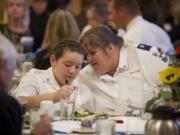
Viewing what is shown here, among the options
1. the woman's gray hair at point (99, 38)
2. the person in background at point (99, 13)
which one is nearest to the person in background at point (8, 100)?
the woman's gray hair at point (99, 38)

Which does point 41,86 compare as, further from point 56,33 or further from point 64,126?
point 56,33

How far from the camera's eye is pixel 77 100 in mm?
4270

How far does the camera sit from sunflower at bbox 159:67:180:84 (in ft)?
12.0

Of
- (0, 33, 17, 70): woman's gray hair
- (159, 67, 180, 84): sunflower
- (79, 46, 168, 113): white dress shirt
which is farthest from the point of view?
(79, 46, 168, 113): white dress shirt

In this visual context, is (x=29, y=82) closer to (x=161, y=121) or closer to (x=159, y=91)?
(x=159, y=91)

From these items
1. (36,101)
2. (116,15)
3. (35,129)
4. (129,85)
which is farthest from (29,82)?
(116,15)

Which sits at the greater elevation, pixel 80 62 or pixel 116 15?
pixel 116 15

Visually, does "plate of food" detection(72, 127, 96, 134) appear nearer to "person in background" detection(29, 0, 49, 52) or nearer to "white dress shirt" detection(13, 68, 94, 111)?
"white dress shirt" detection(13, 68, 94, 111)

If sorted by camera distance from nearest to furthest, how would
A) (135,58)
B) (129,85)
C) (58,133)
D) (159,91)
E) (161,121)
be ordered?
(161,121) < (58,133) < (159,91) < (129,85) < (135,58)

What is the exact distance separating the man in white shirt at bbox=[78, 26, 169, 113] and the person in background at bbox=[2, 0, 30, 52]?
289 centimetres

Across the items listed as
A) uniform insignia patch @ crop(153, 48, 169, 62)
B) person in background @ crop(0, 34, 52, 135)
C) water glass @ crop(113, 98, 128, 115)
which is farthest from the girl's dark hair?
person in background @ crop(0, 34, 52, 135)

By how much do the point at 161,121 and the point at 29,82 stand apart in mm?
1363

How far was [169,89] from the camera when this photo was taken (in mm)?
3727

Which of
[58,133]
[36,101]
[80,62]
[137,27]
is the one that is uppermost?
[137,27]
